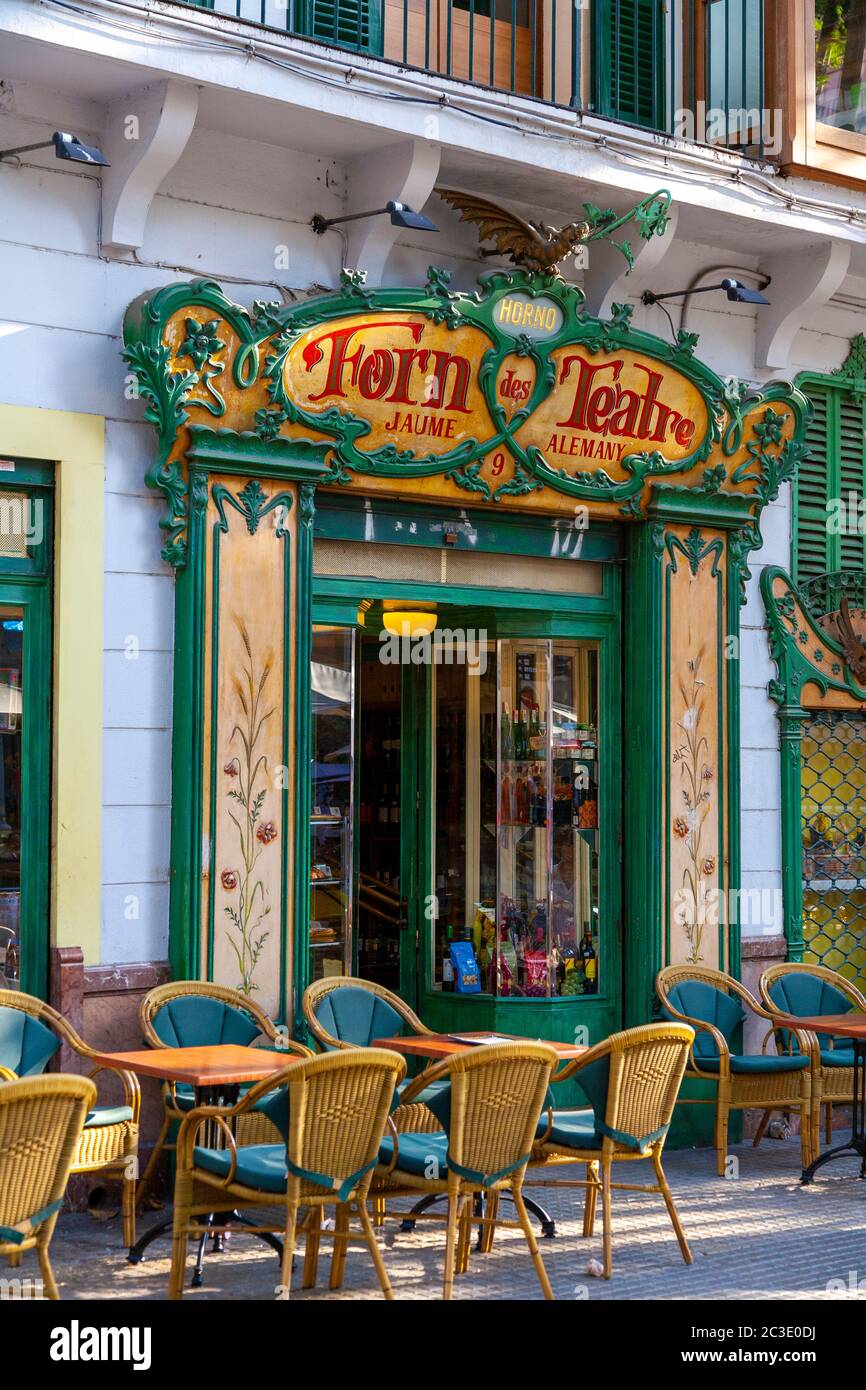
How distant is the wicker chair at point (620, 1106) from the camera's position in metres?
6.79

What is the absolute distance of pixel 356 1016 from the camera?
334 inches

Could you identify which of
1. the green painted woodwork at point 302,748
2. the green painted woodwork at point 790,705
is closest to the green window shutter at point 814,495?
the green painted woodwork at point 790,705

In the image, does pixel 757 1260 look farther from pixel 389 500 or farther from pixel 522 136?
pixel 522 136

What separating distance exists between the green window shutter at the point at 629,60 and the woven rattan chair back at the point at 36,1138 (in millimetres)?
6582

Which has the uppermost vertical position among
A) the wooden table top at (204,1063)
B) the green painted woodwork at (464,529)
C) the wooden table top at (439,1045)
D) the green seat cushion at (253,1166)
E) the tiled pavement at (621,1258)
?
the green painted woodwork at (464,529)

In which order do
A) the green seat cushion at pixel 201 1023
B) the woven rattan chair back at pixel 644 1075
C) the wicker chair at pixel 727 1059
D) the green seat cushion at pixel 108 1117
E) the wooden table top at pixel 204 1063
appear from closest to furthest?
1. the wooden table top at pixel 204 1063
2. the woven rattan chair back at pixel 644 1075
3. the green seat cushion at pixel 108 1117
4. the green seat cushion at pixel 201 1023
5. the wicker chair at pixel 727 1059

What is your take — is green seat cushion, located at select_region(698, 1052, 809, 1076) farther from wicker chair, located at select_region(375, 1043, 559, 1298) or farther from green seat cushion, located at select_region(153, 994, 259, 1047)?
wicker chair, located at select_region(375, 1043, 559, 1298)

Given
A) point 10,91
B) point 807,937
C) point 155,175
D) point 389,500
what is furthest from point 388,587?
point 807,937

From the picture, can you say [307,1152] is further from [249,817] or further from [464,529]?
[464,529]

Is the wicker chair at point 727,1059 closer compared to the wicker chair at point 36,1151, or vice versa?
the wicker chair at point 36,1151

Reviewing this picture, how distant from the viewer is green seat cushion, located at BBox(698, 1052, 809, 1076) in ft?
30.3

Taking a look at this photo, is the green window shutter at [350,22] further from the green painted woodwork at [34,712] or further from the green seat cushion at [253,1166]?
the green seat cushion at [253,1166]

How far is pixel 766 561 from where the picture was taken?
1060 centimetres

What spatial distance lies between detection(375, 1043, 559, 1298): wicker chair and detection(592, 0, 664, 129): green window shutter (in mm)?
5751
